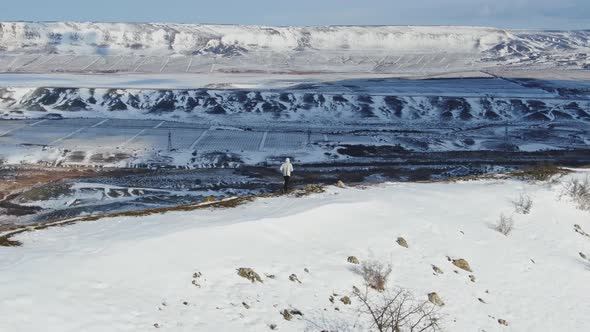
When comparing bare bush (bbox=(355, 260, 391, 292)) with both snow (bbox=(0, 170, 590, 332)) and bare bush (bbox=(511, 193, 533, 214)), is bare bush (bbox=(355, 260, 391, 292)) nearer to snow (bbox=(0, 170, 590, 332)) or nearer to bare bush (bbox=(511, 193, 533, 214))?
snow (bbox=(0, 170, 590, 332))

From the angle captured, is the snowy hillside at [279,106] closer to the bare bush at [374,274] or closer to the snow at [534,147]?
the snow at [534,147]

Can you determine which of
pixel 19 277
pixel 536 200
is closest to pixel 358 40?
pixel 536 200

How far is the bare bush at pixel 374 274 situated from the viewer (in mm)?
8113

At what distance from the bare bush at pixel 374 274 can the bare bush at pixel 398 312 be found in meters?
0.16

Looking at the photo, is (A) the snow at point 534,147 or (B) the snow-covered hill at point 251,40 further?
(B) the snow-covered hill at point 251,40

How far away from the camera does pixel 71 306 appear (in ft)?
20.5

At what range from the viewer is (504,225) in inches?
442

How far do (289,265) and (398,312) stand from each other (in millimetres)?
A: 1843

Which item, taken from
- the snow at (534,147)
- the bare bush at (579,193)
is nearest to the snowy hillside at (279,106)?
the snow at (534,147)

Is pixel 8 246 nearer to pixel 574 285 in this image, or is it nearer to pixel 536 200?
pixel 574 285

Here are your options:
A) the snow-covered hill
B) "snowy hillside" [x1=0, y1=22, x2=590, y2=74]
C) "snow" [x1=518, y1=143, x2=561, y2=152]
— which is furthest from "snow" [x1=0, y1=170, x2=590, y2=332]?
the snow-covered hill

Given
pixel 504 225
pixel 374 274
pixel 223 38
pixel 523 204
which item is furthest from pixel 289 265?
pixel 223 38

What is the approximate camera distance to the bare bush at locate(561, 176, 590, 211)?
1345cm

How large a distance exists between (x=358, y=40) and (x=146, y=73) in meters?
42.8
